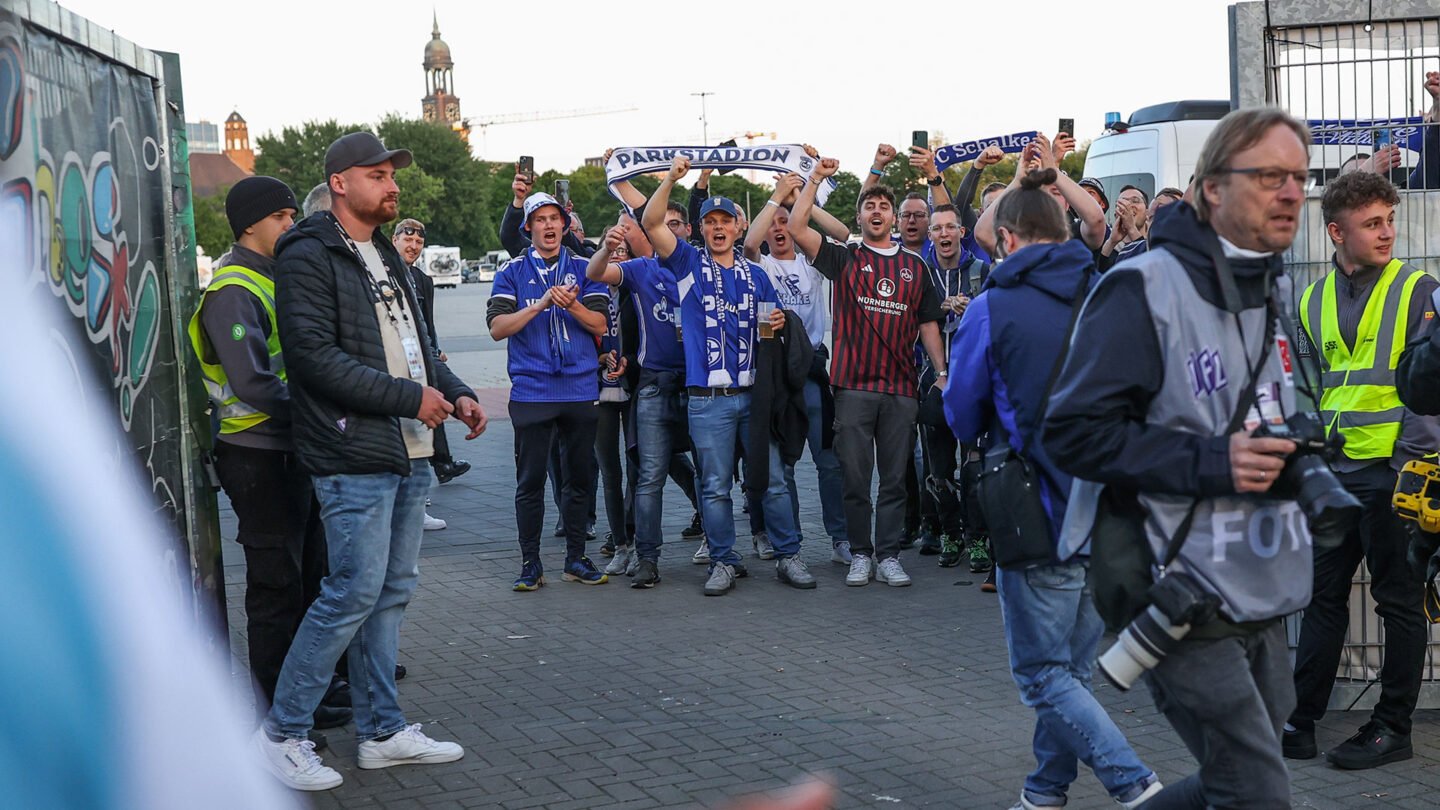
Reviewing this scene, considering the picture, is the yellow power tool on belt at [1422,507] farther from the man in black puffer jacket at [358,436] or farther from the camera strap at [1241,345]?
the man in black puffer jacket at [358,436]

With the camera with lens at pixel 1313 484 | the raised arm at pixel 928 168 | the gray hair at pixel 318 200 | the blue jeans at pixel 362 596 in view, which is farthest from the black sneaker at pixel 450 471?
the camera with lens at pixel 1313 484

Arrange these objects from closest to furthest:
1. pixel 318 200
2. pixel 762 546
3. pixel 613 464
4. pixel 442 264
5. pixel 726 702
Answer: pixel 726 702 < pixel 318 200 < pixel 613 464 < pixel 762 546 < pixel 442 264

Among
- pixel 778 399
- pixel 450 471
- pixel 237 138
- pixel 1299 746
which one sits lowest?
pixel 1299 746

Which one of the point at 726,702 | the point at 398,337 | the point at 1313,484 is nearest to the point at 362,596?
the point at 398,337

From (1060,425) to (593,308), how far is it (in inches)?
206

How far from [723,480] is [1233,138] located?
16.9ft

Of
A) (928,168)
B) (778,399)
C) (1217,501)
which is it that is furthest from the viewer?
(928,168)

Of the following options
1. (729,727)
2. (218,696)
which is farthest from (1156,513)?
(729,727)

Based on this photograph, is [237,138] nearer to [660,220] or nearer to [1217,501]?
[660,220]

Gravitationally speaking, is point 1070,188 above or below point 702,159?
below

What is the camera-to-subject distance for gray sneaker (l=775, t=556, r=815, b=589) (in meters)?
8.08

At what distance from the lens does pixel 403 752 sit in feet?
17.0

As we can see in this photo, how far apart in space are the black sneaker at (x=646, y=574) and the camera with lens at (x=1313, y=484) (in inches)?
212

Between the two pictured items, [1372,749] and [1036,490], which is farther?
[1372,749]
